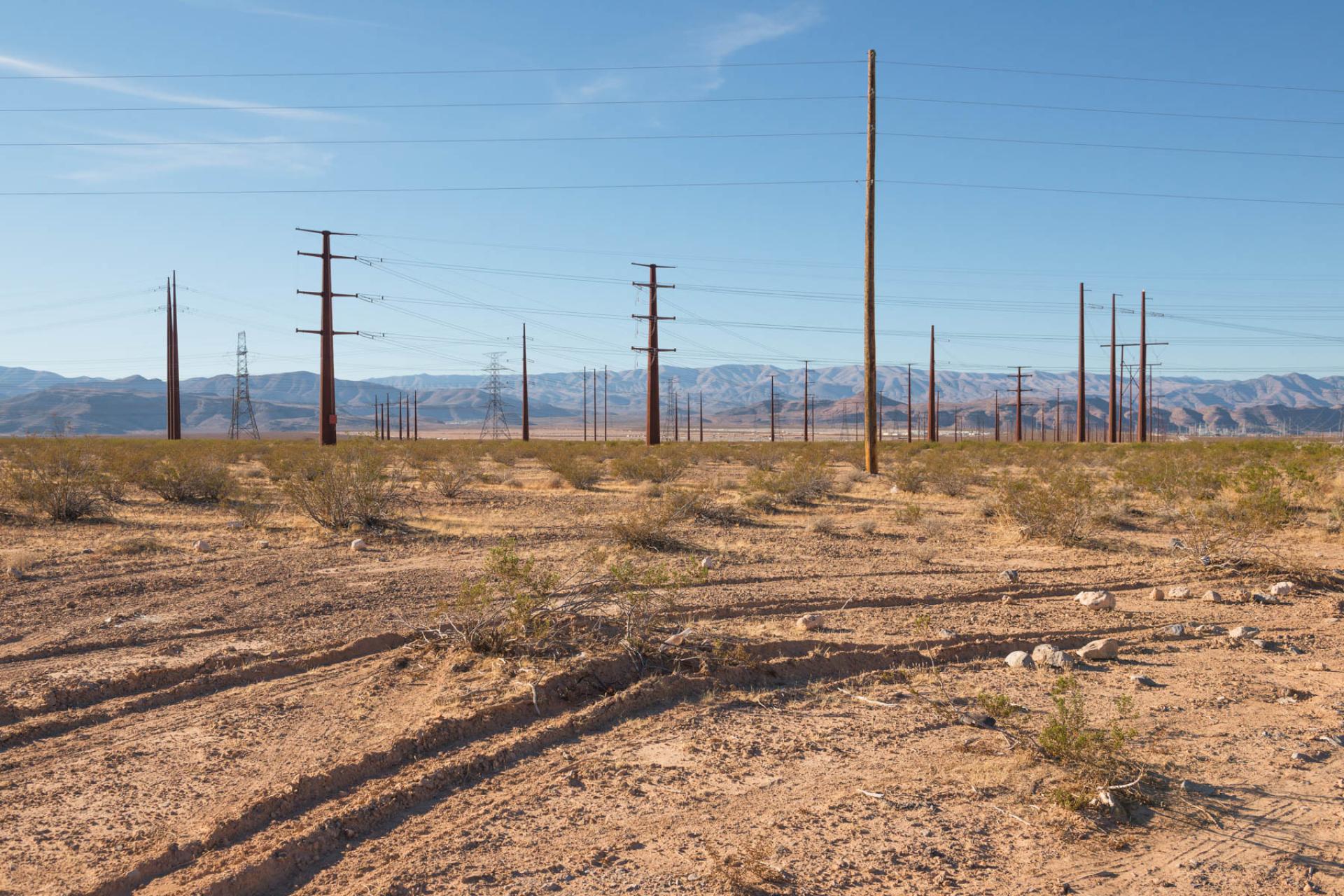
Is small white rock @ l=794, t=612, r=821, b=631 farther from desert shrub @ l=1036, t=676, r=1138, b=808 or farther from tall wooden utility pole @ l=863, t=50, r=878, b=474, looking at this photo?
tall wooden utility pole @ l=863, t=50, r=878, b=474

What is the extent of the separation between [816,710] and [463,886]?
370cm

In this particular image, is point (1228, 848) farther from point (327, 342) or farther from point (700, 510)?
point (327, 342)

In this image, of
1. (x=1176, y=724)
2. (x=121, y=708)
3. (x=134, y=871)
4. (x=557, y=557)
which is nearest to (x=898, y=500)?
(x=557, y=557)

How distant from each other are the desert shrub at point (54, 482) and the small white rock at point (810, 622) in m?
17.6

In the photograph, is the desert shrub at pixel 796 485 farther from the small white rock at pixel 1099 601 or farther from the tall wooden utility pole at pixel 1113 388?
the tall wooden utility pole at pixel 1113 388

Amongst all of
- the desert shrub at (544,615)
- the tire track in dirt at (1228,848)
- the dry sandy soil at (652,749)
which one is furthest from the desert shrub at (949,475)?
the tire track in dirt at (1228,848)

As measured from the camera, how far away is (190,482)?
82.4 feet

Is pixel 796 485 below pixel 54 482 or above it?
below

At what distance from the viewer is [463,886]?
4953 mm

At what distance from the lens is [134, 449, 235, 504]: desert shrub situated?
25.1 metres

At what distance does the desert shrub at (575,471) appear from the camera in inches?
1216

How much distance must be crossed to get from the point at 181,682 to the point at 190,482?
61.8 feet

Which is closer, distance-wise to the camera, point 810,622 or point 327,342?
point 810,622

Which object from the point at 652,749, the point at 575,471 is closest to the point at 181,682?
the point at 652,749
